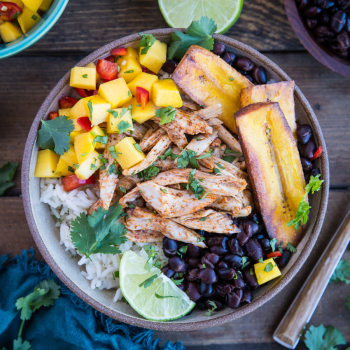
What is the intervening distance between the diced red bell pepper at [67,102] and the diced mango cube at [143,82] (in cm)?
41

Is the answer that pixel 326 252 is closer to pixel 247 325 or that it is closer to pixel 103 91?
pixel 247 325

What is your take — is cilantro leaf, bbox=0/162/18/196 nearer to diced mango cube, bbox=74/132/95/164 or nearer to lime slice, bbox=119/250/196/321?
diced mango cube, bbox=74/132/95/164

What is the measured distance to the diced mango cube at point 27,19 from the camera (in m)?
2.09

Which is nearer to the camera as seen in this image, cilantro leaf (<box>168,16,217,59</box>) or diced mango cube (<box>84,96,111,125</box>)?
diced mango cube (<box>84,96,111,125</box>)

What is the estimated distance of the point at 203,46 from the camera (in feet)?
7.16

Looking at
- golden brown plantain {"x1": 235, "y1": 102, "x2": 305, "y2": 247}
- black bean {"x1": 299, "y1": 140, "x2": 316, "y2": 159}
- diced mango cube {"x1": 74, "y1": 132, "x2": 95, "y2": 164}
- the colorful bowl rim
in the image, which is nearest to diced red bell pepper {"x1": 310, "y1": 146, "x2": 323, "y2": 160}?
black bean {"x1": 299, "y1": 140, "x2": 316, "y2": 159}

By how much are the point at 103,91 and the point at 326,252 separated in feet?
6.65

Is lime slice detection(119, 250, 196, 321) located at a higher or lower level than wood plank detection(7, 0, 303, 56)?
lower

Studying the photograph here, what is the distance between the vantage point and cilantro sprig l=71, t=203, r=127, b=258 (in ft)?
6.81

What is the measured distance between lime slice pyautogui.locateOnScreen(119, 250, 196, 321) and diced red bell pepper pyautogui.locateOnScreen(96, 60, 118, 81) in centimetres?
111

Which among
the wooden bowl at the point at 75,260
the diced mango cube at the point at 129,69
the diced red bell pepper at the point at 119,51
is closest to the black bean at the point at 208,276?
the wooden bowl at the point at 75,260

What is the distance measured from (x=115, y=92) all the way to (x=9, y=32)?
75 cm

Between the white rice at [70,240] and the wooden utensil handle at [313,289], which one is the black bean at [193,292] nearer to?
the white rice at [70,240]

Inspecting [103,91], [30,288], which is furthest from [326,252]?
[30,288]
